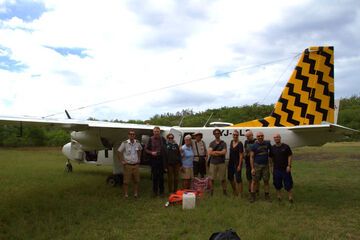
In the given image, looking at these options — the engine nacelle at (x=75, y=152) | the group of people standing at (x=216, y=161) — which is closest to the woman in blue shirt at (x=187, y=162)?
the group of people standing at (x=216, y=161)

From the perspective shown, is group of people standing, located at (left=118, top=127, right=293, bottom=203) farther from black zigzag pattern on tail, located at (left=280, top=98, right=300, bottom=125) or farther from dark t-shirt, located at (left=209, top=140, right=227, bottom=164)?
black zigzag pattern on tail, located at (left=280, top=98, right=300, bottom=125)

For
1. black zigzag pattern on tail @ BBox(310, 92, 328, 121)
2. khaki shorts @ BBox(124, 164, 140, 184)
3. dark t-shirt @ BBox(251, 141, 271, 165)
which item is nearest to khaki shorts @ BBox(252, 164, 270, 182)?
dark t-shirt @ BBox(251, 141, 271, 165)

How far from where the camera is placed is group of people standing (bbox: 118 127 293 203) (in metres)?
8.48

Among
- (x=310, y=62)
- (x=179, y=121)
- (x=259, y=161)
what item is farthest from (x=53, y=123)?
(x=179, y=121)

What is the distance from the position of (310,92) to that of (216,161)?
4163mm

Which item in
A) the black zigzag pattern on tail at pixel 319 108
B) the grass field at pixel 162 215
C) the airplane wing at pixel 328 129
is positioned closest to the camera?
the grass field at pixel 162 215

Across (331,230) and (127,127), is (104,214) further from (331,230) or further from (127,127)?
(331,230)

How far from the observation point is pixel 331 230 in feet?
20.6

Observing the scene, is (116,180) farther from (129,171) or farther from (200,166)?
(200,166)

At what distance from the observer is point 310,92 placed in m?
10.9

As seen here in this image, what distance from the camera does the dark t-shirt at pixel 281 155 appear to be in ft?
27.2

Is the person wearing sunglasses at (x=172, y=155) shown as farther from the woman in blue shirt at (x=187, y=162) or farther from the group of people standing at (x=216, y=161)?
the woman in blue shirt at (x=187, y=162)

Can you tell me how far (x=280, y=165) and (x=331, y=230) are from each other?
89.9 inches

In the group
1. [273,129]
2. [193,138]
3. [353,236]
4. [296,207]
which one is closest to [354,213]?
[296,207]
